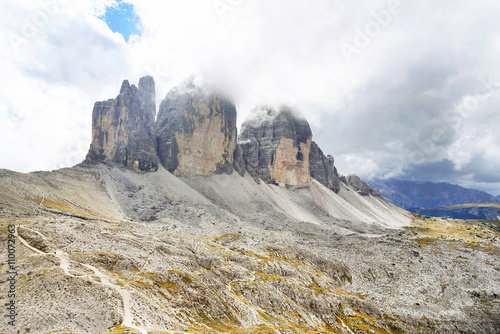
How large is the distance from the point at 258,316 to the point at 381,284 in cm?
3685

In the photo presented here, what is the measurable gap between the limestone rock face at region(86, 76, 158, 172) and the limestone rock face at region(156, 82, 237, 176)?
37.3 ft

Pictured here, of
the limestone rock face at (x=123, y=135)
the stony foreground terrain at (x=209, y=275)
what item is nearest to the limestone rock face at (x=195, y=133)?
the limestone rock face at (x=123, y=135)

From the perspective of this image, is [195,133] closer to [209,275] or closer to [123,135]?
[123,135]

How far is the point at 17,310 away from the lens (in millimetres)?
22672

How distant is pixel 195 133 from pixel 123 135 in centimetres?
3907

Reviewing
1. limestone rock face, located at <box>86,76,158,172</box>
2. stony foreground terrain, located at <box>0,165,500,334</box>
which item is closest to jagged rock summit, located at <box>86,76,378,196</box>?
limestone rock face, located at <box>86,76,158,172</box>

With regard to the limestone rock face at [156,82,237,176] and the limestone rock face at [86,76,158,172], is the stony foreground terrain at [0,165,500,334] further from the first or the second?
the limestone rock face at [156,82,237,176]

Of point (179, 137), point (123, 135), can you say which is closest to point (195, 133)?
point (179, 137)

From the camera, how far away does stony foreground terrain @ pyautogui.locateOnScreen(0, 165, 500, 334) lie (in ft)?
87.2

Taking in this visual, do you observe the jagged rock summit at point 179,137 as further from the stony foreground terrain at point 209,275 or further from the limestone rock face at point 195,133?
the stony foreground terrain at point 209,275

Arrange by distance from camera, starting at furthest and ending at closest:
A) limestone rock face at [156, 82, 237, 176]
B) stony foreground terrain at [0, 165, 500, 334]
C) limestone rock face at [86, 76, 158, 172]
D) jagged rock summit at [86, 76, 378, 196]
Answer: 1. limestone rock face at [156, 82, 237, 176]
2. jagged rock summit at [86, 76, 378, 196]
3. limestone rock face at [86, 76, 158, 172]
4. stony foreground terrain at [0, 165, 500, 334]

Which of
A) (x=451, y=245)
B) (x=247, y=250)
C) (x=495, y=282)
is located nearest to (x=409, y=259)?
(x=495, y=282)

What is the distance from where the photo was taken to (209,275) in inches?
1725

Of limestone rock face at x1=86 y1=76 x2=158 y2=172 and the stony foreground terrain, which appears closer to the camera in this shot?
the stony foreground terrain
